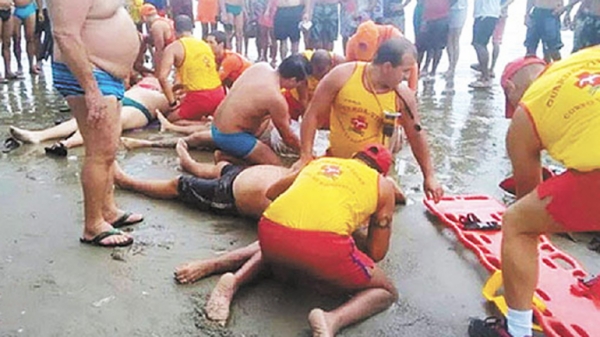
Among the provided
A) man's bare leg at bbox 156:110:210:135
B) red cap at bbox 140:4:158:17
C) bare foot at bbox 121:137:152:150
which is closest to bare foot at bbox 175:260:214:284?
bare foot at bbox 121:137:152:150

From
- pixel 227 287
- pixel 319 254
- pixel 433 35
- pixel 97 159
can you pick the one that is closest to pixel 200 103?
pixel 97 159

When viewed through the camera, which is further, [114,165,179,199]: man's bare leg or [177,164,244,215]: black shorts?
[114,165,179,199]: man's bare leg

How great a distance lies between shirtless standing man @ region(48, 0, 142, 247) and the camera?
3154 millimetres

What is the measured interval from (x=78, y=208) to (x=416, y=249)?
7.15ft

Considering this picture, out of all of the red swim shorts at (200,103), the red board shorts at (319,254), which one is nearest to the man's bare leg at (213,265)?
the red board shorts at (319,254)

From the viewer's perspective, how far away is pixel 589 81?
2426 millimetres

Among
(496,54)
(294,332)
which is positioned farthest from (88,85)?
(496,54)

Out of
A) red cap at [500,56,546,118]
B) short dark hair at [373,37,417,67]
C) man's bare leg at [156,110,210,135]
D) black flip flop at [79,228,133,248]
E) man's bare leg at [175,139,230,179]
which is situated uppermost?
red cap at [500,56,546,118]

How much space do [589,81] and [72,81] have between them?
246 centimetres

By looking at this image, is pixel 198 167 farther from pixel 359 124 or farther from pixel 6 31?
pixel 6 31

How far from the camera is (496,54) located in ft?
34.3

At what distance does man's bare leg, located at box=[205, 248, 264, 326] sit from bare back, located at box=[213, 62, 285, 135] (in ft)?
5.56

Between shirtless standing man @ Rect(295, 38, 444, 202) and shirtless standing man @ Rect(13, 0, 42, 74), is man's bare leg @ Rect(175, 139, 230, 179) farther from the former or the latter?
shirtless standing man @ Rect(13, 0, 42, 74)

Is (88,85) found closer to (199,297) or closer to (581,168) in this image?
(199,297)
